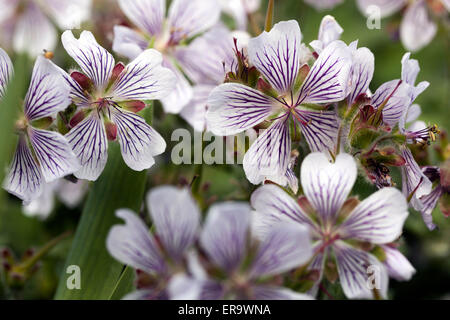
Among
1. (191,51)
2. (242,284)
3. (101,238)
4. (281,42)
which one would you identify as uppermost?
(191,51)

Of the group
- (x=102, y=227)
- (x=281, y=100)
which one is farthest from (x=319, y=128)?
(x=102, y=227)

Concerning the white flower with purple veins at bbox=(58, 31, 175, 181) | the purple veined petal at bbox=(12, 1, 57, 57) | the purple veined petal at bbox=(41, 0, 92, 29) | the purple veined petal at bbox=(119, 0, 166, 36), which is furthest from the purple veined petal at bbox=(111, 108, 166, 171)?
the purple veined petal at bbox=(12, 1, 57, 57)

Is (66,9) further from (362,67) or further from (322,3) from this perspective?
(362,67)

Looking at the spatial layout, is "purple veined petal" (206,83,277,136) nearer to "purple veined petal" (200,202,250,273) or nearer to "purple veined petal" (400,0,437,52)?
"purple veined petal" (200,202,250,273)

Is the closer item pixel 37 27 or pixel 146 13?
pixel 146 13

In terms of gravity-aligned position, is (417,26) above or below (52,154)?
above

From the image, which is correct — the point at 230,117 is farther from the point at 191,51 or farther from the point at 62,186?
the point at 62,186

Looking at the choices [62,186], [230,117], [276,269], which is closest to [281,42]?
[230,117]
